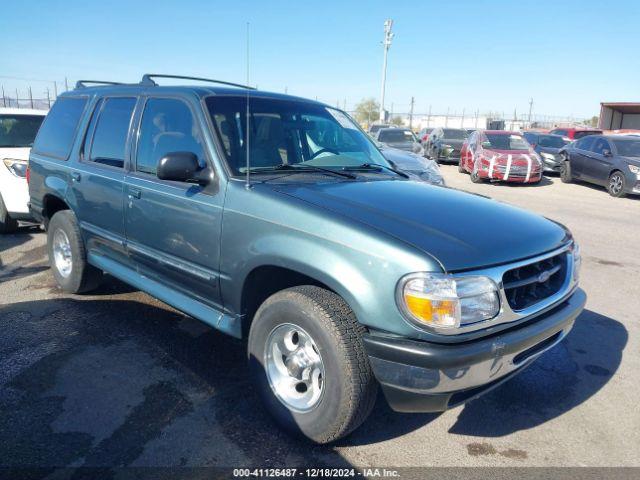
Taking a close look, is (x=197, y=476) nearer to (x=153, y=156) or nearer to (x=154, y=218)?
(x=154, y=218)

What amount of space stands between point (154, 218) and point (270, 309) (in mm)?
1261

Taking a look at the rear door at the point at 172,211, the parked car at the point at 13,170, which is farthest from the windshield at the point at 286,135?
the parked car at the point at 13,170

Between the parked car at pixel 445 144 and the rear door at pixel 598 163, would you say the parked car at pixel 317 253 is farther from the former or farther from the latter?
the parked car at pixel 445 144

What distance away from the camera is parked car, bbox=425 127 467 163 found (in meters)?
19.5

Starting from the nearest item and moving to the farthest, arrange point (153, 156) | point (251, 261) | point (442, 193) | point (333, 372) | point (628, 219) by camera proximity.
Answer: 1. point (333, 372)
2. point (251, 261)
3. point (442, 193)
4. point (153, 156)
5. point (628, 219)

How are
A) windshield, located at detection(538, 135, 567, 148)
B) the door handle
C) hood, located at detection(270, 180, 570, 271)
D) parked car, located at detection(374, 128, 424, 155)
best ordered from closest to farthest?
hood, located at detection(270, 180, 570, 271) → the door handle → parked car, located at detection(374, 128, 424, 155) → windshield, located at detection(538, 135, 567, 148)

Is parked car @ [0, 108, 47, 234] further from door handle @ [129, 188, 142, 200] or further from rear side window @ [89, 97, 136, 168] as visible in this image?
door handle @ [129, 188, 142, 200]

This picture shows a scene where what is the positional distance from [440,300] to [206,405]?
168cm

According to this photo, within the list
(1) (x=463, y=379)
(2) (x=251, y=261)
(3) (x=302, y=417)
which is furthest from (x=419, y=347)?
(2) (x=251, y=261)

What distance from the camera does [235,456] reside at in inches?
103

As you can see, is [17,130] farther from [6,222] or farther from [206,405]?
[206,405]

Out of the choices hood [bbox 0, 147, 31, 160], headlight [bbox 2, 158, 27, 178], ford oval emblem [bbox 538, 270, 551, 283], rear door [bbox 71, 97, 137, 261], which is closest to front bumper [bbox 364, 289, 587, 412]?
ford oval emblem [bbox 538, 270, 551, 283]

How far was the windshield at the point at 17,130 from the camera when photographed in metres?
7.36

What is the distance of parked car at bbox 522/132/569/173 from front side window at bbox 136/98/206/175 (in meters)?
14.7
